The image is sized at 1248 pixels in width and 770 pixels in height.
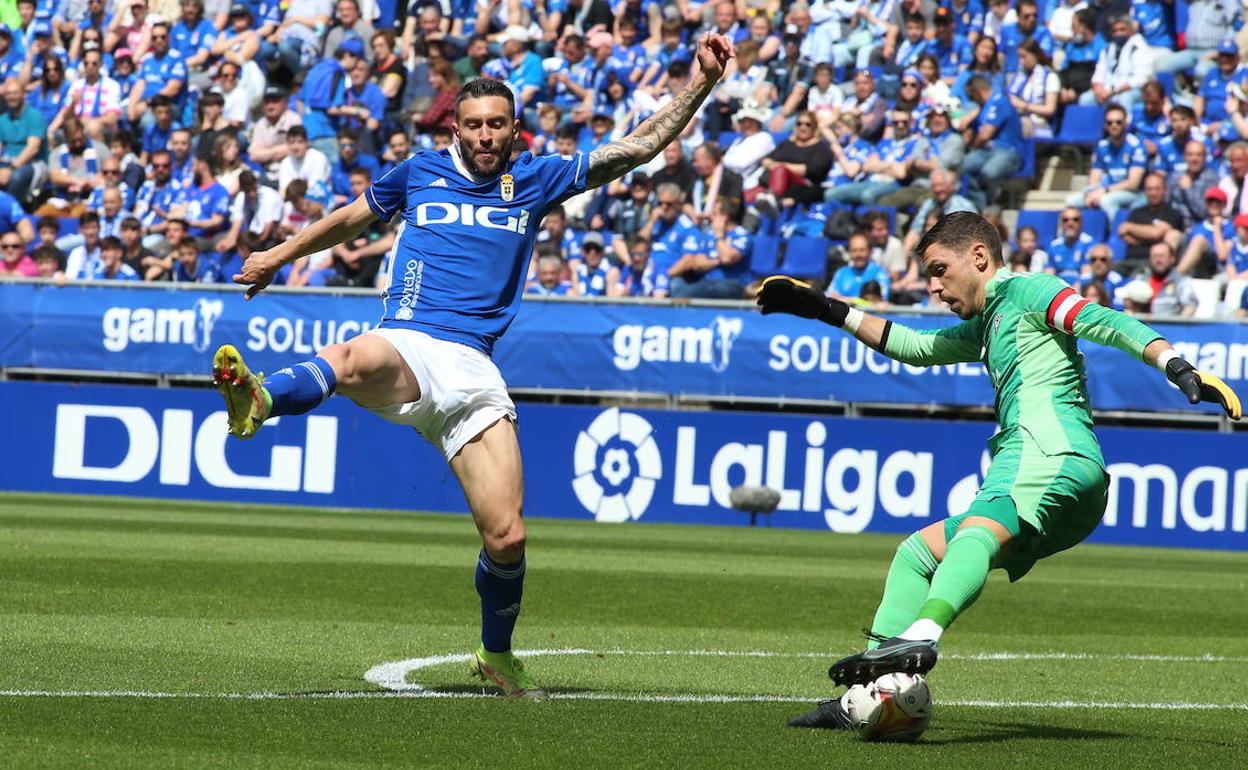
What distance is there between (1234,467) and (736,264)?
5.63 m

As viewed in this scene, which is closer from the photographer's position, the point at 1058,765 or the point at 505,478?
the point at 1058,765

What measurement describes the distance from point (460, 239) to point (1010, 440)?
226 cm

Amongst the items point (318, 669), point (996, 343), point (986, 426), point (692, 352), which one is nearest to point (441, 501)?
point (692, 352)

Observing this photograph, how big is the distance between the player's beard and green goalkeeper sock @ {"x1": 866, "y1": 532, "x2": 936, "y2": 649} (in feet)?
7.24

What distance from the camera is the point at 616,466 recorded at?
1925cm

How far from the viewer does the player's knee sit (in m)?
7.11

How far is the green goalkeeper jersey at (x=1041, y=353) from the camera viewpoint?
20.4 ft

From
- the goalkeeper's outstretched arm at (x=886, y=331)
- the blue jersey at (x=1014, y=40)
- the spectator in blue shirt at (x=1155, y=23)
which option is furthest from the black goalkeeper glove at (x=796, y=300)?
the spectator in blue shirt at (x=1155, y=23)

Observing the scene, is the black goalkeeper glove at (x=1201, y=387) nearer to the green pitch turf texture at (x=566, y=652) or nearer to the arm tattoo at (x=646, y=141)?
the green pitch turf texture at (x=566, y=652)

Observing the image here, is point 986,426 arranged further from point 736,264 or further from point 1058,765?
point 1058,765

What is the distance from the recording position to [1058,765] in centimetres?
569

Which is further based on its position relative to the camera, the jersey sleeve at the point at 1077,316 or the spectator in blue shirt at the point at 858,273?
the spectator in blue shirt at the point at 858,273

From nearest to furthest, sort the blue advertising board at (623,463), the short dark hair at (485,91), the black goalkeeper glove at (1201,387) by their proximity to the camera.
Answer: the black goalkeeper glove at (1201,387) < the short dark hair at (485,91) < the blue advertising board at (623,463)

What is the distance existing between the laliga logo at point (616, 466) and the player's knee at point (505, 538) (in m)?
11.8
